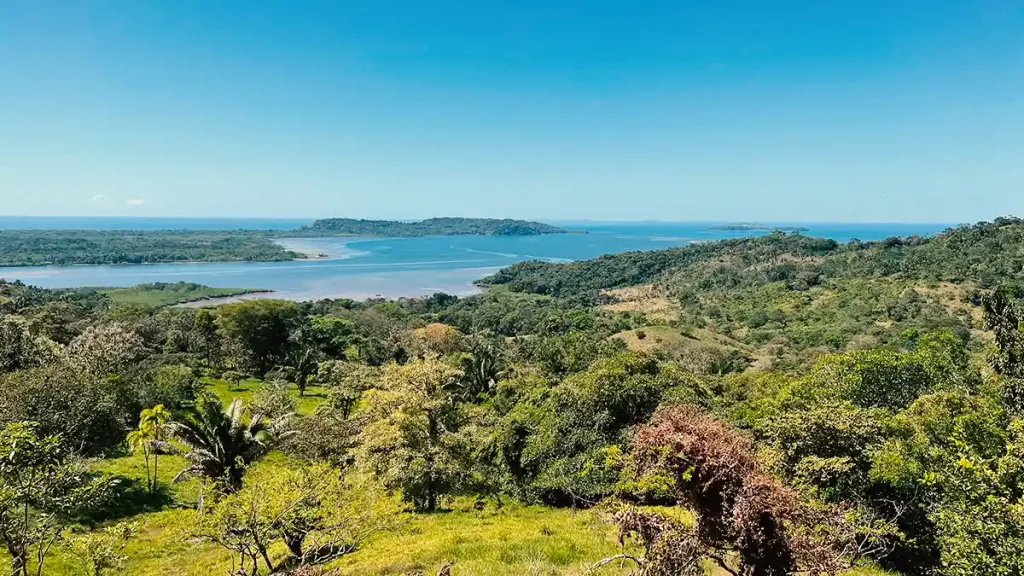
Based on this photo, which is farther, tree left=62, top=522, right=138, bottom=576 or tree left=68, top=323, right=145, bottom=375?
tree left=68, top=323, right=145, bottom=375

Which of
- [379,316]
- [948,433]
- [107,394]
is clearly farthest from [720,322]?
[107,394]

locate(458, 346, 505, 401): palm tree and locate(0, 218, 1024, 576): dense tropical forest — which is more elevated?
locate(0, 218, 1024, 576): dense tropical forest

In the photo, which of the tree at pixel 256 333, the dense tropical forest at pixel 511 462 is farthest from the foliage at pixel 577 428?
the tree at pixel 256 333

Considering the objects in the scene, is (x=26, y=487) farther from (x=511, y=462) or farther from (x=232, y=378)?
(x=232, y=378)

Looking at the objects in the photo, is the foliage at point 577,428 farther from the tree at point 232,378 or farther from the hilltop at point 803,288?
the hilltop at point 803,288

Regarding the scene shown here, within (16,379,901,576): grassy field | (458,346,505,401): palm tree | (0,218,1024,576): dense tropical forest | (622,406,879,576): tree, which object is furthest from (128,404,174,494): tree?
(622,406,879,576): tree

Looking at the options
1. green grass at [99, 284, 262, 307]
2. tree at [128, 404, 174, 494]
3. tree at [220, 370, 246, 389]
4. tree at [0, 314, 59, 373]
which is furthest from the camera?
green grass at [99, 284, 262, 307]

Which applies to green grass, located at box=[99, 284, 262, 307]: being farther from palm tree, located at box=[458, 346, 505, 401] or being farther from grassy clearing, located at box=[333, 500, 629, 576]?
grassy clearing, located at box=[333, 500, 629, 576]

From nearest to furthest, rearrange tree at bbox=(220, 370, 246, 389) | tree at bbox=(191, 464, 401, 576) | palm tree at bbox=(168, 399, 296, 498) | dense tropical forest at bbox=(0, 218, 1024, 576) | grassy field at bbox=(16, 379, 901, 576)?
dense tropical forest at bbox=(0, 218, 1024, 576) → tree at bbox=(191, 464, 401, 576) → grassy field at bbox=(16, 379, 901, 576) → palm tree at bbox=(168, 399, 296, 498) → tree at bbox=(220, 370, 246, 389)
